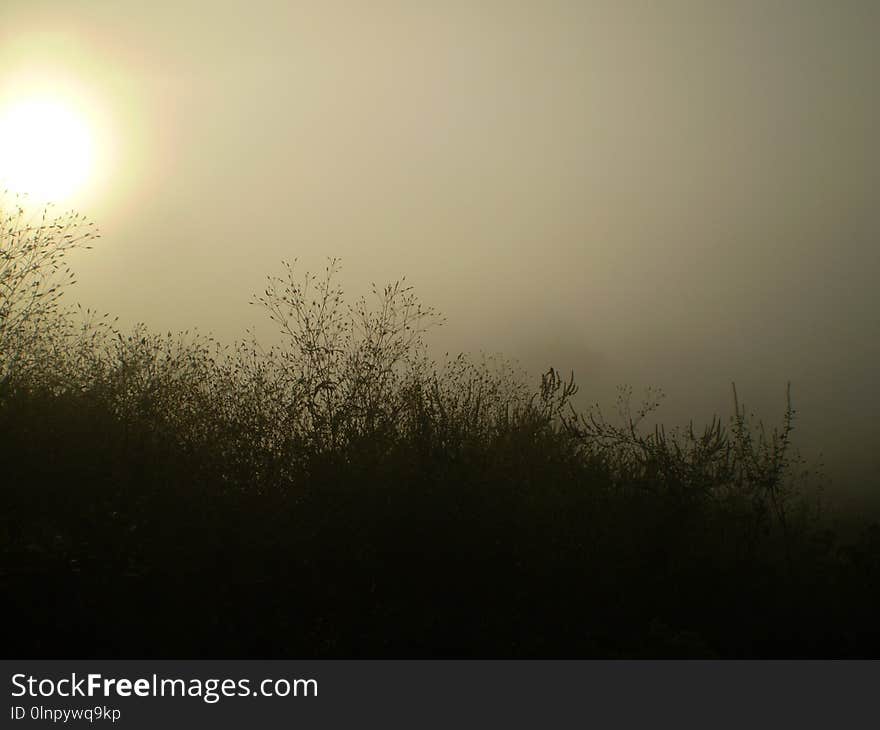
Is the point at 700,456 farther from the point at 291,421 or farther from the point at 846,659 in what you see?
the point at 291,421

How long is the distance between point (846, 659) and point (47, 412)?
859 cm

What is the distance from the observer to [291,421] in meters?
7.71

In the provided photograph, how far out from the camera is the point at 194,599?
6.15 m
